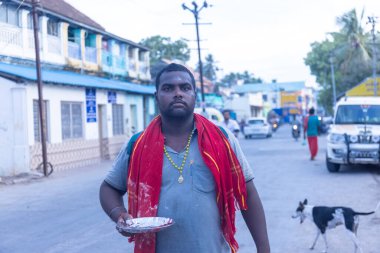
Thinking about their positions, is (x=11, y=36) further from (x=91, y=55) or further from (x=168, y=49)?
(x=168, y=49)

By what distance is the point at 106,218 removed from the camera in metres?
9.35

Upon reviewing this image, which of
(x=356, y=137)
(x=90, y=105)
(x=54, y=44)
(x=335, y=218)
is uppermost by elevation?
(x=54, y=44)

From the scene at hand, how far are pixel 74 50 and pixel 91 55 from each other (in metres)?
2.04

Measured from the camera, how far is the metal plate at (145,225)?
2629 millimetres

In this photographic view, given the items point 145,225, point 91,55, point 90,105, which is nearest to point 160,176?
point 145,225

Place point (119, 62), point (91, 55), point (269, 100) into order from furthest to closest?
1. point (269, 100)
2. point (119, 62)
3. point (91, 55)

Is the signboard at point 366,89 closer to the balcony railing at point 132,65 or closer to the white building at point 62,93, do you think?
the white building at point 62,93

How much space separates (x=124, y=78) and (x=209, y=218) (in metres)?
28.6

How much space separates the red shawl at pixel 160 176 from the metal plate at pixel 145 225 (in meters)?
0.06

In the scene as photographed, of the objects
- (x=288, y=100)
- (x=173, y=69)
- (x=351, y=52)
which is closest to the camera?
(x=173, y=69)

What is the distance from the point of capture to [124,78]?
31.0 metres

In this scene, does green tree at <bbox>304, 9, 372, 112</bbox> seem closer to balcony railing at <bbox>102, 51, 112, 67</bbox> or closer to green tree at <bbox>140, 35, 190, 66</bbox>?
green tree at <bbox>140, 35, 190, 66</bbox>

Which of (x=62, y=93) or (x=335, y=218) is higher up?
(x=62, y=93)

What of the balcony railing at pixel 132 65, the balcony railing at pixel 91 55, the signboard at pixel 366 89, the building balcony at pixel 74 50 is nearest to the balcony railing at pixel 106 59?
the balcony railing at pixel 91 55
